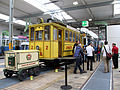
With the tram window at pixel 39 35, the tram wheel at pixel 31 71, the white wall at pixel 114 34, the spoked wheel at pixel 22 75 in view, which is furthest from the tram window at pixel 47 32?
the white wall at pixel 114 34

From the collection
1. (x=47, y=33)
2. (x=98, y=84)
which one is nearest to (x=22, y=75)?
(x=47, y=33)

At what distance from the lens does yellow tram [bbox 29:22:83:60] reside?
6.65 metres

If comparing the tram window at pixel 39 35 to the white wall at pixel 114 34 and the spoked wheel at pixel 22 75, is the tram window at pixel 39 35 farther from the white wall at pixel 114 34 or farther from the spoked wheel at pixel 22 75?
the white wall at pixel 114 34

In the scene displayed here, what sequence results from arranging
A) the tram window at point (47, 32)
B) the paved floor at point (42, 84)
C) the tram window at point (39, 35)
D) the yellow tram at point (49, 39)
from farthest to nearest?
the tram window at point (39, 35) < the tram window at point (47, 32) < the yellow tram at point (49, 39) < the paved floor at point (42, 84)

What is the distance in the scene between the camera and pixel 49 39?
669cm

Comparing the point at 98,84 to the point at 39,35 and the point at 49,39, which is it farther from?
the point at 39,35

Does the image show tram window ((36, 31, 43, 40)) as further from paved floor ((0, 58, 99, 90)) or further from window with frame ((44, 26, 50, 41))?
paved floor ((0, 58, 99, 90))

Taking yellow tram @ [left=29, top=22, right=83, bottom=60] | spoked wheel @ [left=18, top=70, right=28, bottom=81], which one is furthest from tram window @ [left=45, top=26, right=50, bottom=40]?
spoked wheel @ [left=18, top=70, right=28, bottom=81]

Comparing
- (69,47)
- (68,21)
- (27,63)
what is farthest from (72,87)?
(68,21)

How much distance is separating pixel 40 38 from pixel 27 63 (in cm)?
218

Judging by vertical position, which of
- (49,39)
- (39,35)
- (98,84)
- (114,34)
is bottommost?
(98,84)

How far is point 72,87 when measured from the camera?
13.9 ft

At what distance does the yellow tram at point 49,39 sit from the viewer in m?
6.65

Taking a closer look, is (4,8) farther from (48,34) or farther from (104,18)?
(104,18)
